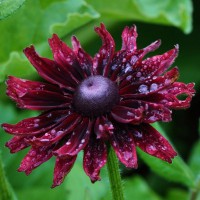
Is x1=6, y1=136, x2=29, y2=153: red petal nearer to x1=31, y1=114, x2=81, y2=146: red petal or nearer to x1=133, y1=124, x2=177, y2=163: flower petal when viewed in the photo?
x1=31, y1=114, x2=81, y2=146: red petal

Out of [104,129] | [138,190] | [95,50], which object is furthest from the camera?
[95,50]

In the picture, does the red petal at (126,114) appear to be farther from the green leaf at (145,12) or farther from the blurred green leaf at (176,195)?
the blurred green leaf at (176,195)

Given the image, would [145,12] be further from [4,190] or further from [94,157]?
[94,157]

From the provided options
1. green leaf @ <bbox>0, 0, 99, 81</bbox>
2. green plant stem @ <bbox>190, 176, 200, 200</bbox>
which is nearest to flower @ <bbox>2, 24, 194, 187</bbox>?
green plant stem @ <bbox>190, 176, 200, 200</bbox>

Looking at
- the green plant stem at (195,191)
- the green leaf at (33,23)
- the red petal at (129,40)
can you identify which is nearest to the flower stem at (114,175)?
the red petal at (129,40)

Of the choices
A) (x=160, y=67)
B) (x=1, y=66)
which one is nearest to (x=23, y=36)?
(x=1, y=66)

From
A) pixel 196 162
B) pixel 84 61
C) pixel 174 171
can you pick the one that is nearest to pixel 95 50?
pixel 196 162

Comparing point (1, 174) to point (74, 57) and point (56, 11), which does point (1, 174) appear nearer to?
point (74, 57)
